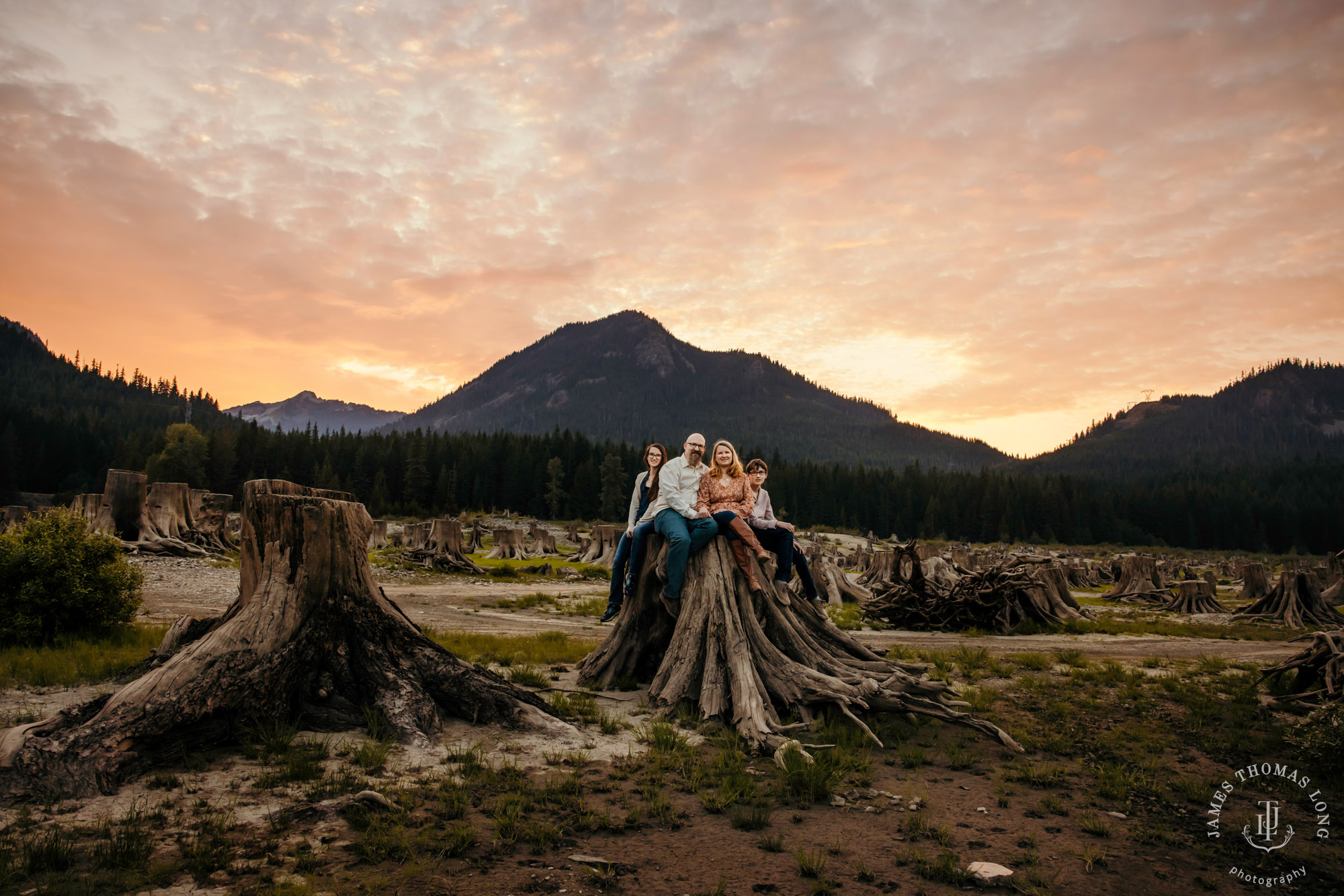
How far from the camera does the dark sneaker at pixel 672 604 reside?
26.4 feet

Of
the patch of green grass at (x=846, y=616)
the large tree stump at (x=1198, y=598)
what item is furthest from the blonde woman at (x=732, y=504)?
the large tree stump at (x=1198, y=598)

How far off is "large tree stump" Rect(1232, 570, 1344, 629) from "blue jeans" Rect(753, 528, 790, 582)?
56.9 feet

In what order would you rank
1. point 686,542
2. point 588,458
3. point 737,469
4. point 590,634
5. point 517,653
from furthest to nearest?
point 588,458 < point 590,634 < point 517,653 < point 737,469 < point 686,542

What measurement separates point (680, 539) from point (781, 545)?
1608mm

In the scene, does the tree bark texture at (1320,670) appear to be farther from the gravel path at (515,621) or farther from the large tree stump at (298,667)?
the large tree stump at (298,667)

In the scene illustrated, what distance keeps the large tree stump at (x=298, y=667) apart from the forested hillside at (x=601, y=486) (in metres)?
77.6

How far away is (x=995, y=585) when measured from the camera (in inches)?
627

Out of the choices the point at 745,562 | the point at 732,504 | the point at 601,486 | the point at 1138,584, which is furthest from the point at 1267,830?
the point at 601,486

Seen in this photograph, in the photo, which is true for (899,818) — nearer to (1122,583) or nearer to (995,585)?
(995,585)

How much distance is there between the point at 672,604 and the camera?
8141 mm

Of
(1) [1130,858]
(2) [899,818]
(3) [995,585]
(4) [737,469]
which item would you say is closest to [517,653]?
(4) [737,469]

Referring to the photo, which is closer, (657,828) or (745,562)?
(657,828)

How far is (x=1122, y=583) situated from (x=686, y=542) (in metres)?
24.4

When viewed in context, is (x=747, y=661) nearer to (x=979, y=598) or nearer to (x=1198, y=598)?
(x=979, y=598)
